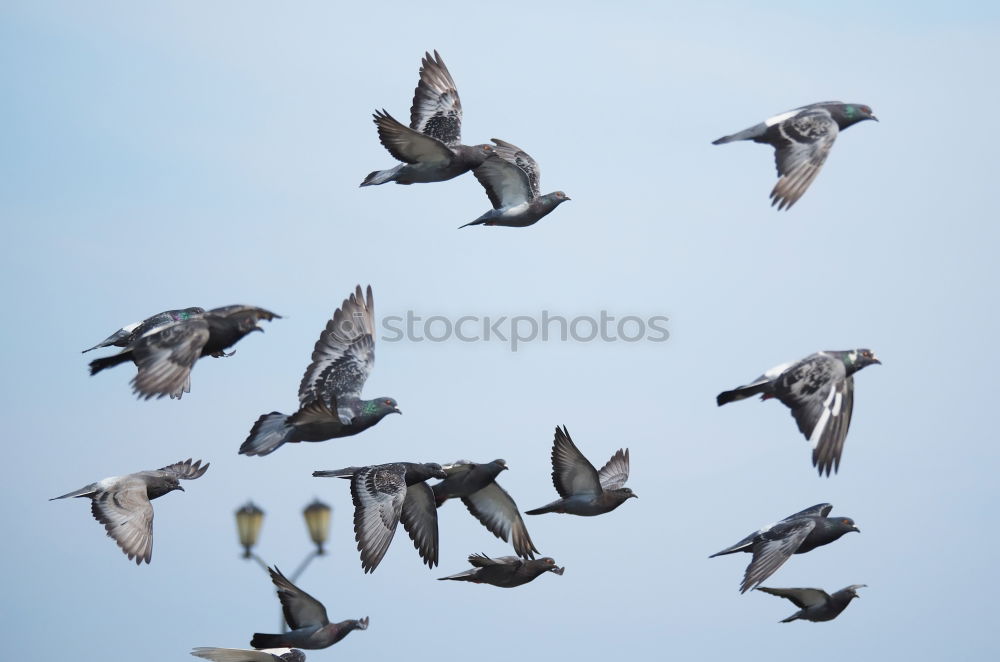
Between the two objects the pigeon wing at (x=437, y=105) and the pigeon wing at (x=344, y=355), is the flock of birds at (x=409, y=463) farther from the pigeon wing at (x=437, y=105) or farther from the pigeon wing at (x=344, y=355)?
the pigeon wing at (x=437, y=105)

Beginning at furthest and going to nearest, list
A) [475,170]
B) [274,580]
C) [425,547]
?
[475,170] → [425,547] → [274,580]

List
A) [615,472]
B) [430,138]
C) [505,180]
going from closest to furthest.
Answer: [430,138], [615,472], [505,180]

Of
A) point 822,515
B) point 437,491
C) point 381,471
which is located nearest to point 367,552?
point 381,471

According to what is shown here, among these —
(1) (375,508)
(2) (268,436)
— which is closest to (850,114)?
(1) (375,508)

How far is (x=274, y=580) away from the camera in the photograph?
59.1ft

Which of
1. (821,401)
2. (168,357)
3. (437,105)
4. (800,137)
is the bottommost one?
(821,401)

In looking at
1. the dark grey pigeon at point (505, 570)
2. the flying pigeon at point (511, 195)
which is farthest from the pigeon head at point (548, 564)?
the flying pigeon at point (511, 195)

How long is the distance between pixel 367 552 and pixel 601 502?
12.7 feet

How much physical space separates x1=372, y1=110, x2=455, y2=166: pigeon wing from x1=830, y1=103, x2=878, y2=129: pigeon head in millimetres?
5692

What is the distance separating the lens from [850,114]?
19125 mm

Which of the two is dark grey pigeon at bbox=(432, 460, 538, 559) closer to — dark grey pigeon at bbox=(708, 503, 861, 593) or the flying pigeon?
the flying pigeon

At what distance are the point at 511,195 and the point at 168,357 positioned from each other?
8542 millimetres

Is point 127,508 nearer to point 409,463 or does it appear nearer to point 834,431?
point 409,463

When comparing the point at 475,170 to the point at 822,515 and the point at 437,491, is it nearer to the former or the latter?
the point at 437,491
